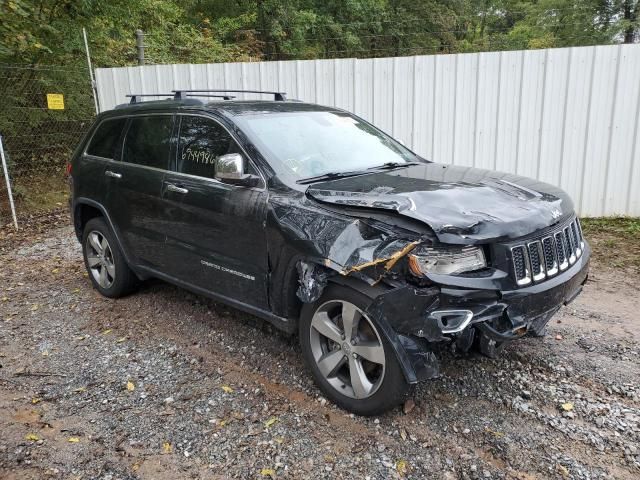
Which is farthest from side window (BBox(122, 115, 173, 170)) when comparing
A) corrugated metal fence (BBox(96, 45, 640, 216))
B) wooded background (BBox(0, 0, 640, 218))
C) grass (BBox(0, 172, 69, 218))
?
grass (BBox(0, 172, 69, 218))

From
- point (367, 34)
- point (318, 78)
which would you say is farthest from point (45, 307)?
point (367, 34)

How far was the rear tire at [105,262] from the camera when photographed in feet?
16.3

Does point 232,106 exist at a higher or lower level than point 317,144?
higher

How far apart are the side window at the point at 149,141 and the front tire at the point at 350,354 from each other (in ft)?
6.61

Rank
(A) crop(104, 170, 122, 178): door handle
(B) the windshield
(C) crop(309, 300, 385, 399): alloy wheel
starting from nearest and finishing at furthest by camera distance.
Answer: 1. (C) crop(309, 300, 385, 399): alloy wheel
2. (B) the windshield
3. (A) crop(104, 170, 122, 178): door handle

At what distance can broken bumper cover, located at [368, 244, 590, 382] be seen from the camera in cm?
265

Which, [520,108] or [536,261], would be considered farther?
[520,108]

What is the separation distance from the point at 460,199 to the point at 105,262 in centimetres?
371

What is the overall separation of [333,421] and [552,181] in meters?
5.32

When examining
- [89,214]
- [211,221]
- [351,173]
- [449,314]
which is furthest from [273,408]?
[89,214]

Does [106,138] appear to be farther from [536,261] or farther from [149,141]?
[536,261]

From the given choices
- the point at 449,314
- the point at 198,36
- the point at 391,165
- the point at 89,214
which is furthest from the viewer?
the point at 198,36

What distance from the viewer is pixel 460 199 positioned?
3000mm

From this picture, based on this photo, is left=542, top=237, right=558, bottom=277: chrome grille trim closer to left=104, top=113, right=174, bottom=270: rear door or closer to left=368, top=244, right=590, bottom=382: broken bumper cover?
left=368, top=244, right=590, bottom=382: broken bumper cover
